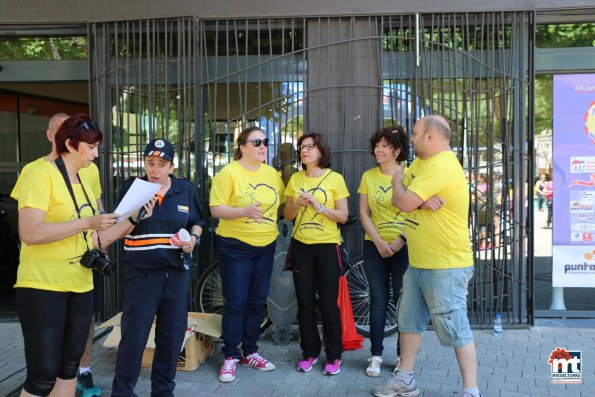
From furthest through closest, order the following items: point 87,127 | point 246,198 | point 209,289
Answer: point 209,289, point 246,198, point 87,127

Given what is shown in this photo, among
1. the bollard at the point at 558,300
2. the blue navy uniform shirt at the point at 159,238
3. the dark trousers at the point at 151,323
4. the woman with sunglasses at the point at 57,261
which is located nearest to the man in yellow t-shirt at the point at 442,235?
the blue navy uniform shirt at the point at 159,238

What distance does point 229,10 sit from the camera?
18.2ft

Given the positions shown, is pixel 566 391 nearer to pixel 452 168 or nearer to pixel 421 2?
pixel 452 168

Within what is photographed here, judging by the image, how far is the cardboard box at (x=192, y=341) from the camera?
14.8 feet

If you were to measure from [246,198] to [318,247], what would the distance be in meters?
0.66

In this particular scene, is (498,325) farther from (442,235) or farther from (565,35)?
(565,35)

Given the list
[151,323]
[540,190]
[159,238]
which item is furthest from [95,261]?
[540,190]

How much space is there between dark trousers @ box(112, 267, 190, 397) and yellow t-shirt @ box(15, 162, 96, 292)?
508 millimetres

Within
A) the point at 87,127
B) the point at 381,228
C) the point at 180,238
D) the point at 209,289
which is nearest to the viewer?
the point at 87,127

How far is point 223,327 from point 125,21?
10.4 feet

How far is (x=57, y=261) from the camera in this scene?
302 cm

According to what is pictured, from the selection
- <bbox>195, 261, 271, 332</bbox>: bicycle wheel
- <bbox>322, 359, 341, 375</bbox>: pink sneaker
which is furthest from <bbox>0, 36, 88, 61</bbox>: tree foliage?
<bbox>322, 359, 341, 375</bbox>: pink sneaker

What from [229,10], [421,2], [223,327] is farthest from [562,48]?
[223,327]

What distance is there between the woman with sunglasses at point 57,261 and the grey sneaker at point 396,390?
2.01 metres
